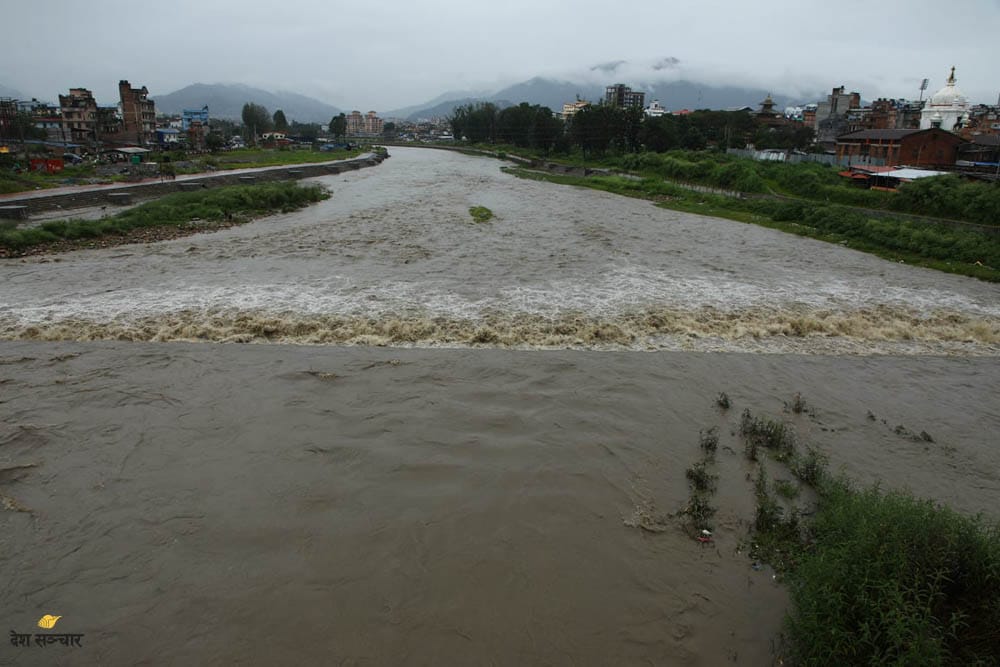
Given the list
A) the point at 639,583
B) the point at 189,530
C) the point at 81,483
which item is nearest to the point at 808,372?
the point at 639,583

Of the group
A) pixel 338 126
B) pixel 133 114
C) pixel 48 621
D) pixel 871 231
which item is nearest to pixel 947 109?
pixel 871 231

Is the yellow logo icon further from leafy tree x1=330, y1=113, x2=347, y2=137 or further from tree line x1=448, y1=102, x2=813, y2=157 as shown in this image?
leafy tree x1=330, y1=113, x2=347, y2=137

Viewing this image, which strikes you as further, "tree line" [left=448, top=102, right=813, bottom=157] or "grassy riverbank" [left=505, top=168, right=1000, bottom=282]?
"tree line" [left=448, top=102, right=813, bottom=157]

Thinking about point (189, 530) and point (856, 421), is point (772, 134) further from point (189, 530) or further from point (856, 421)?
point (189, 530)

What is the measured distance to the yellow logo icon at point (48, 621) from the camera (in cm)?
446

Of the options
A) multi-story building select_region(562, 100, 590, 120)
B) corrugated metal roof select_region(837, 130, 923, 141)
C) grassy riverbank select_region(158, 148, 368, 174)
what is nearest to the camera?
corrugated metal roof select_region(837, 130, 923, 141)

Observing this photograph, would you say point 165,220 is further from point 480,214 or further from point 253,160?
point 253,160

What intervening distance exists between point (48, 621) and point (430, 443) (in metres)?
3.90

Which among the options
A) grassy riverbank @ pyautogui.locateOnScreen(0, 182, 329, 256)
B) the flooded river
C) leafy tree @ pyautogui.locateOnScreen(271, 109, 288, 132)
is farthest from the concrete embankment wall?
leafy tree @ pyautogui.locateOnScreen(271, 109, 288, 132)

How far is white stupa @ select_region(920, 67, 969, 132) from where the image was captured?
148ft

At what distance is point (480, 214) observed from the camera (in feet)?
82.0

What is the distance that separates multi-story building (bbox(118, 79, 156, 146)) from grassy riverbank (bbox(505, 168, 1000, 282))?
61598 mm

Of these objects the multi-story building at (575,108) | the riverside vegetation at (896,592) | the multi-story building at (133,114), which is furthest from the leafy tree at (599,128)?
the riverside vegetation at (896,592)

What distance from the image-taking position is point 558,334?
1102 centimetres
